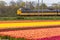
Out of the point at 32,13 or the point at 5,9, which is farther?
the point at 5,9

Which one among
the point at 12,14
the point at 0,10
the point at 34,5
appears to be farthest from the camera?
the point at 34,5

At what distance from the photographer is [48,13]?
39.9m

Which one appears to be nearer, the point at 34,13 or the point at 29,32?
the point at 29,32

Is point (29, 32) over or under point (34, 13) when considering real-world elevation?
over

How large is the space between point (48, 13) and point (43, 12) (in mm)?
917

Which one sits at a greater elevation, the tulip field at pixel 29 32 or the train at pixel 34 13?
the tulip field at pixel 29 32

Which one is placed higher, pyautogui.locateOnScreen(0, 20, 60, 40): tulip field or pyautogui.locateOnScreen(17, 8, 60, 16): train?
pyautogui.locateOnScreen(0, 20, 60, 40): tulip field

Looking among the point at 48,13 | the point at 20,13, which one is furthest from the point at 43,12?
the point at 20,13

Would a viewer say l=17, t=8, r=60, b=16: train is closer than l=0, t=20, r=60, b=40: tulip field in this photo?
No

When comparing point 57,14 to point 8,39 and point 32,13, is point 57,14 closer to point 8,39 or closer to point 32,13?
point 32,13

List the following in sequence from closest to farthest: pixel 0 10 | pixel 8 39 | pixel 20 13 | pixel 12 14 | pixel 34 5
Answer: pixel 8 39 → pixel 20 13 → pixel 12 14 → pixel 0 10 → pixel 34 5

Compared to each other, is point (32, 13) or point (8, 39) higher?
point (8, 39)

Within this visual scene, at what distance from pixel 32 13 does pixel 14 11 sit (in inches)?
267

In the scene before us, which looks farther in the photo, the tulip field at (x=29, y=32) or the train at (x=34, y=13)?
the train at (x=34, y=13)
